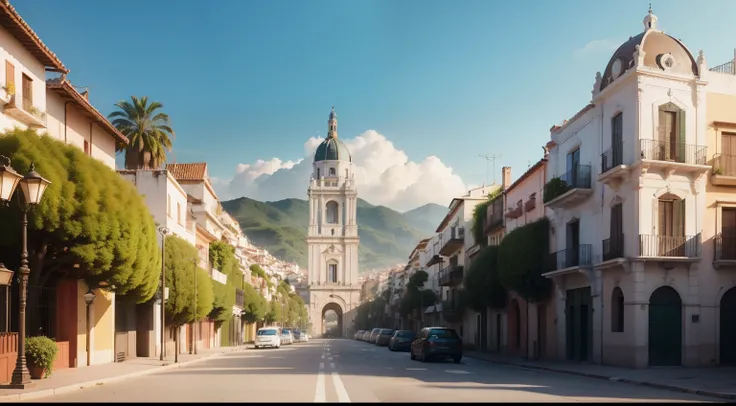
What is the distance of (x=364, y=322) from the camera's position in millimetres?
162750

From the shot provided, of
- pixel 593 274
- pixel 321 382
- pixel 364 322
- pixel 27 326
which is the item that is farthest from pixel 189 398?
pixel 364 322

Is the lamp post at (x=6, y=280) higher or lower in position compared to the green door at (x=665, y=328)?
higher

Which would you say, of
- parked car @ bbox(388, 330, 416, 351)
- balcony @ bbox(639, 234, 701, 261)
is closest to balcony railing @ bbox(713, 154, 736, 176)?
balcony @ bbox(639, 234, 701, 261)

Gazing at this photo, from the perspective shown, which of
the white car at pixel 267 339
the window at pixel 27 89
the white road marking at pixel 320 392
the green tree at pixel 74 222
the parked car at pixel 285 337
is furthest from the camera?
the parked car at pixel 285 337

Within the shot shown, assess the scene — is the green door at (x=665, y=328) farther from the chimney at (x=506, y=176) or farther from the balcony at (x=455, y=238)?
the balcony at (x=455, y=238)

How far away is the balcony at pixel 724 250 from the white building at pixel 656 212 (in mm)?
344

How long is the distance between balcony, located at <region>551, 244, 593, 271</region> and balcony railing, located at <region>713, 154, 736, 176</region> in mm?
6121

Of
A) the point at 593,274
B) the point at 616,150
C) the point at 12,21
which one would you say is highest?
the point at 12,21

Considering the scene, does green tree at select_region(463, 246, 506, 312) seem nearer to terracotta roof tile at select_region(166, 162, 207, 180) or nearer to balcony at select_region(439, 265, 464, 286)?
balcony at select_region(439, 265, 464, 286)

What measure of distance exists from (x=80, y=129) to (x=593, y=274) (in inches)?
860

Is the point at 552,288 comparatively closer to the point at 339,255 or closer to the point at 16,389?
the point at 16,389

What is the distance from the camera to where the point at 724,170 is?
31.7 meters

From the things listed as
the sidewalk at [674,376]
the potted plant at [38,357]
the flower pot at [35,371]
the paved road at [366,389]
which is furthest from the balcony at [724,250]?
the flower pot at [35,371]

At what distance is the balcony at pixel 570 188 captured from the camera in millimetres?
35719
